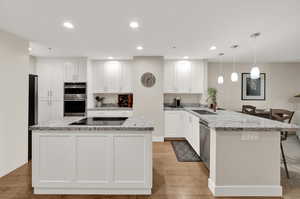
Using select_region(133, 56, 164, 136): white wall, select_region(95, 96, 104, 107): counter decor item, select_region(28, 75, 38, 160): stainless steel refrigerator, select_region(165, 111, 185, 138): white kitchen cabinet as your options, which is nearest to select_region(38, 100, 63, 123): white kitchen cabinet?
select_region(95, 96, 104, 107): counter decor item

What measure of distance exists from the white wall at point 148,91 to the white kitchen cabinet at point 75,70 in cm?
150

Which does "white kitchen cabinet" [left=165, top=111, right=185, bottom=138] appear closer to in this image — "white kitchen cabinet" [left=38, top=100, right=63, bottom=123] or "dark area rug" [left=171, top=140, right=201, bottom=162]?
"dark area rug" [left=171, top=140, right=201, bottom=162]

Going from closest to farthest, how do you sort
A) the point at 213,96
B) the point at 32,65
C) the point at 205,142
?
1. the point at 205,142
2. the point at 213,96
3. the point at 32,65

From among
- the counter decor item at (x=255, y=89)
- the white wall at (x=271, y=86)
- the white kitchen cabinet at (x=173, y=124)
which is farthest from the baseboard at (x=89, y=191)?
the counter decor item at (x=255, y=89)

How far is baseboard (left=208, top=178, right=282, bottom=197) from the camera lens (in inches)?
92.3

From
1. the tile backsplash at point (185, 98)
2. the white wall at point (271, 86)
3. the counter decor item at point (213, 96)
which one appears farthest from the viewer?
the white wall at point (271, 86)

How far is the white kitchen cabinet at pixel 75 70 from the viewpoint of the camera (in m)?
5.05

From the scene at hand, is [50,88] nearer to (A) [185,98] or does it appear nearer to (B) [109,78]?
(B) [109,78]

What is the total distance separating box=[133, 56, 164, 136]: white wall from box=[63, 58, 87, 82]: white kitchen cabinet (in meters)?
1.50

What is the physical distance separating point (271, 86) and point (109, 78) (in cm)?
540

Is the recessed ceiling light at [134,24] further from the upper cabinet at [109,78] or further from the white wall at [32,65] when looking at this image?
the white wall at [32,65]

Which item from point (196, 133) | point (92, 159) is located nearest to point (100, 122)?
point (92, 159)

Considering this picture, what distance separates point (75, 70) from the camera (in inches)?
200

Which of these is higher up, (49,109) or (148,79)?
(148,79)
